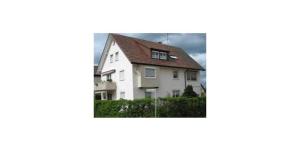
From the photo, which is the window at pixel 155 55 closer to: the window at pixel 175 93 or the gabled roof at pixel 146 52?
the gabled roof at pixel 146 52

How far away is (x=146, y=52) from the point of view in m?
5.77

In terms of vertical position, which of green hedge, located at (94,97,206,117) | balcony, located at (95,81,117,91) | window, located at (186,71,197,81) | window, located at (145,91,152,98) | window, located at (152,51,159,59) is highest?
window, located at (152,51,159,59)

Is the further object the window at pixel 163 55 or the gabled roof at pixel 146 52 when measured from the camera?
the window at pixel 163 55

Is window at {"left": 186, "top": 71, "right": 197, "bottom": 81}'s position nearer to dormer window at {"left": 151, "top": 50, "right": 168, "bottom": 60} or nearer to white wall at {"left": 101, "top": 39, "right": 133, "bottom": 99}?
dormer window at {"left": 151, "top": 50, "right": 168, "bottom": 60}

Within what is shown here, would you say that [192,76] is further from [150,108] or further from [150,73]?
[150,108]

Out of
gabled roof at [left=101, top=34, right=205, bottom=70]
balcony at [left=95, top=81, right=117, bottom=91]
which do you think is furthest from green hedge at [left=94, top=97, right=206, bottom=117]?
gabled roof at [left=101, top=34, right=205, bottom=70]

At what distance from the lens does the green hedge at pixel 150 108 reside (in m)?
5.61

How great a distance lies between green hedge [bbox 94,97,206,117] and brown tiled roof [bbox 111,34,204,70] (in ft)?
1.89

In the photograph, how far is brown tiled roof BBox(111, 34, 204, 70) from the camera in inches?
221

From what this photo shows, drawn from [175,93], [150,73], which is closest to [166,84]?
[175,93]

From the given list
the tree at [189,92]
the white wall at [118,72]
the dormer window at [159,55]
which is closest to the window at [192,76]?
the tree at [189,92]
